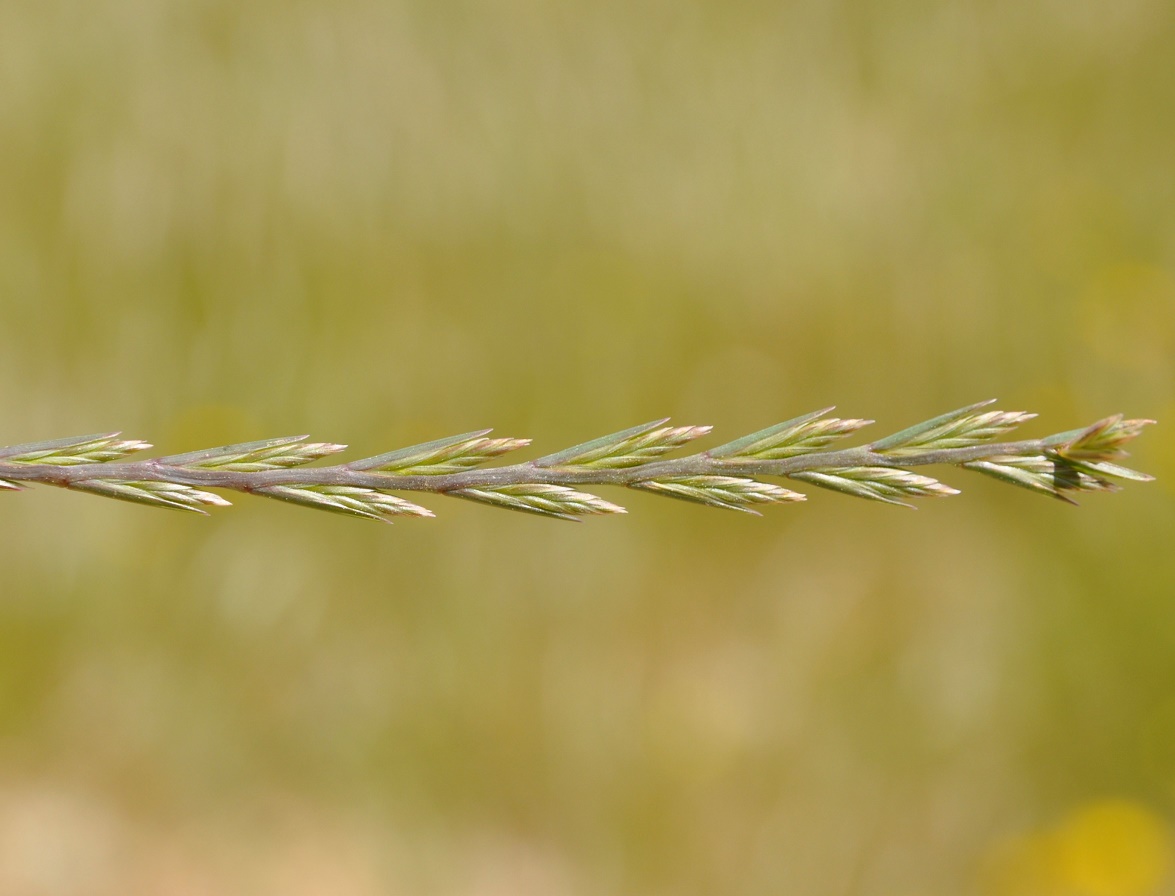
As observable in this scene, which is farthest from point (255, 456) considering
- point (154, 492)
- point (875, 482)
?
point (875, 482)

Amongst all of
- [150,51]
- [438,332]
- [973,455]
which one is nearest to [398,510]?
[973,455]

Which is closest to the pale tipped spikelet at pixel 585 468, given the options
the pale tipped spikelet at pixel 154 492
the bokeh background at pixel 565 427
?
the pale tipped spikelet at pixel 154 492

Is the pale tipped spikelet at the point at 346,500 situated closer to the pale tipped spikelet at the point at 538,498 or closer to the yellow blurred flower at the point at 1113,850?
the pale tipped spikelet at the point at 538,498

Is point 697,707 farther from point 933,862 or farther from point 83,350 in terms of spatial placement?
point 83,350

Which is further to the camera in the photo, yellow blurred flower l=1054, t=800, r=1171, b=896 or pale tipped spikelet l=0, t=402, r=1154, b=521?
yellow blurred flower l=1054, t=800, r=1171, b=896

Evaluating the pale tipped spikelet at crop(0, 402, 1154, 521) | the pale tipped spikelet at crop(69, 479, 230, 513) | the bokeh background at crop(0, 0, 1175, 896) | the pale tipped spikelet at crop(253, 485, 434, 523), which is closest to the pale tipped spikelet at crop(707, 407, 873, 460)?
the pale tipped spikelet at crop(0, 402, 1154, 521)

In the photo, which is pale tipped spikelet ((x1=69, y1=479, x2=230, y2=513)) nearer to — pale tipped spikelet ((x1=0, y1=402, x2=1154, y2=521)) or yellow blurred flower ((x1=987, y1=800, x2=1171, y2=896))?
pale tipped spikelet ((x1=0, y1=402, x2=1154, y2=521))

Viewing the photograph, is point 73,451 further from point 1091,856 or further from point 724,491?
point 1091,856
